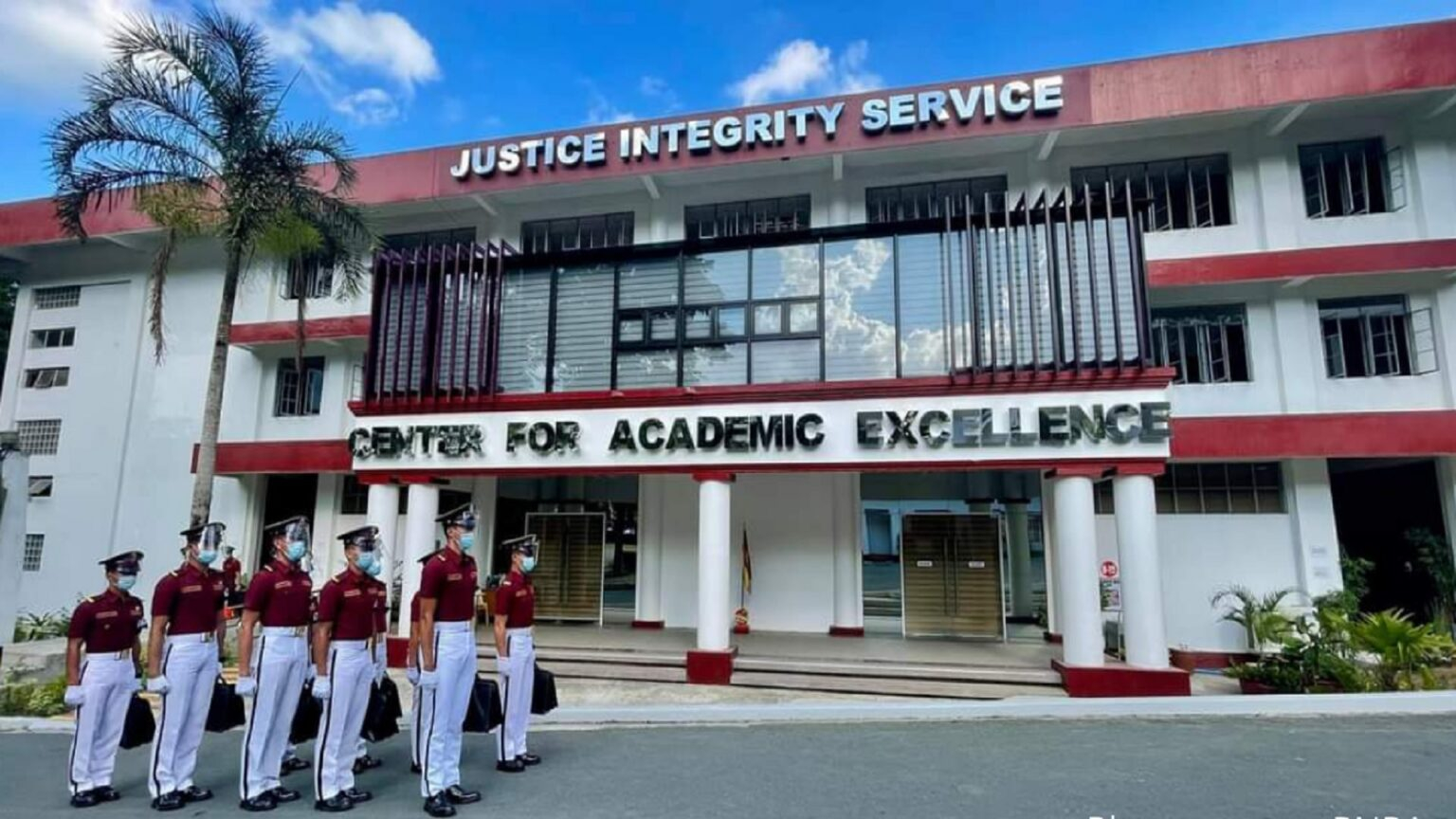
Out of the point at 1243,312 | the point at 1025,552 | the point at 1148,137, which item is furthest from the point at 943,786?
the point at 1148,137

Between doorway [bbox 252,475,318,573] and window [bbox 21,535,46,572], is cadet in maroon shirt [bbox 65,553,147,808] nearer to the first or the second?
doorway [bbox 252,475,318,573]

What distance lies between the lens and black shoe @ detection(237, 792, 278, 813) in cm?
522

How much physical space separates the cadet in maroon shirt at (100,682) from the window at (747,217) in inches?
380

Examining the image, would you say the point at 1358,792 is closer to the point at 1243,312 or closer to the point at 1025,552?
the point at 1025,552

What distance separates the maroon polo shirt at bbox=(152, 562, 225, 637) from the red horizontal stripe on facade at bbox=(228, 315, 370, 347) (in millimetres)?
8840

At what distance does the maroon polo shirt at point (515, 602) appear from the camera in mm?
6102

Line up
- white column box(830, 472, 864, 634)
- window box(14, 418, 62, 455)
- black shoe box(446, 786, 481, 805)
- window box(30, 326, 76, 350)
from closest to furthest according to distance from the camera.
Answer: black shoe box(446, 786, 481, 805), white column box(830, 472, 864, 634), window box(14, 418, 62, 455), window box(30, 326, 76, 350)

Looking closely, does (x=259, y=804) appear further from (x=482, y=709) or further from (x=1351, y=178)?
(x=1351, y=178)

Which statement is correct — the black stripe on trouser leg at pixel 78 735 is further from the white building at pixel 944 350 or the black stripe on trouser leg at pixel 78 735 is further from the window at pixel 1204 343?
the window at pixel 1204 343

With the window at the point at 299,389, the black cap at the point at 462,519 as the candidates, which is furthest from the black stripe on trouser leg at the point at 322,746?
the window at the point at 299,389

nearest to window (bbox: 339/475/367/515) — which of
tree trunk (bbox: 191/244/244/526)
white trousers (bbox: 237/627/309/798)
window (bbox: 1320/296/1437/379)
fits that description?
tree trunk (bbox: 191/244/244/526)

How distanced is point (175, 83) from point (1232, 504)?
1654cm

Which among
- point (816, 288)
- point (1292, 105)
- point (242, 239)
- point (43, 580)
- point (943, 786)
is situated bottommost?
point (943, 786)

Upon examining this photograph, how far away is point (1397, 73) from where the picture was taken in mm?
10555
